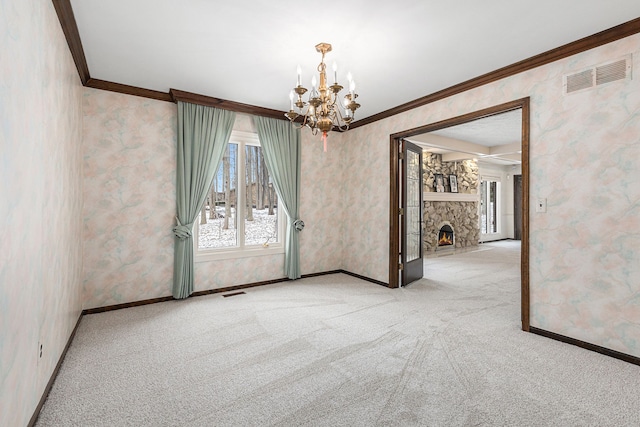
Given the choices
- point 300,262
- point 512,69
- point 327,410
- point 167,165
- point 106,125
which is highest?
point 512,69

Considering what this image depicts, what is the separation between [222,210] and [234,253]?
0.63 m

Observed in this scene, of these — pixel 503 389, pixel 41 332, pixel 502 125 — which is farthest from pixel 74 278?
pixel 502 125

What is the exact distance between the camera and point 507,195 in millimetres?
10414

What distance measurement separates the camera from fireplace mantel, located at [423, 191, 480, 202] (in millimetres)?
7983

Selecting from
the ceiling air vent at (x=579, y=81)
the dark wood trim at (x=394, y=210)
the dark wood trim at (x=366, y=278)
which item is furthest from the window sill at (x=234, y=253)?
the ceiling air vent at (x=579, y=81)

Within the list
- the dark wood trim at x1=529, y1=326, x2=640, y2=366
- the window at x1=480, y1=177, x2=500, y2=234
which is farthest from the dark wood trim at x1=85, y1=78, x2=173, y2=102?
the window at x1=480, y1=177, x2=500, y2=234

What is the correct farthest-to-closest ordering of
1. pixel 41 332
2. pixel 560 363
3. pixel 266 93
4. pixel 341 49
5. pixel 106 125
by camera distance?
pixel 266 93, pixel 106 125, pixel 341 49, pixel 560 363, pixel 41 332

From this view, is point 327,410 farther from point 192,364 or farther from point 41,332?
point 41,332

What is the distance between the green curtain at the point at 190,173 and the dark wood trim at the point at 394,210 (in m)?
2.42

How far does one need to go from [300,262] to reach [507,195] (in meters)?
8.75

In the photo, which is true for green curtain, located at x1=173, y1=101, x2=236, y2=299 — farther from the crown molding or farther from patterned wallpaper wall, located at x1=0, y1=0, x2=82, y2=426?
patterned wallpaper wall, located at x1=0, y1=0, x2=82, y2=426

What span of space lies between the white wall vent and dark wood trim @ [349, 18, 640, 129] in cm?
18

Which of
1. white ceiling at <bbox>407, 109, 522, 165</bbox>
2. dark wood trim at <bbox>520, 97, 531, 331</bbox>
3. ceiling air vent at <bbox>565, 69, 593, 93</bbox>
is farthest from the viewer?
white ceiling at <bbox>407, 109, 522, 165</bbox>

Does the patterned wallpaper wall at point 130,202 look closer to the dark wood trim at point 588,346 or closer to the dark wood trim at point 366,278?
the dark wood trim at point 366,278
